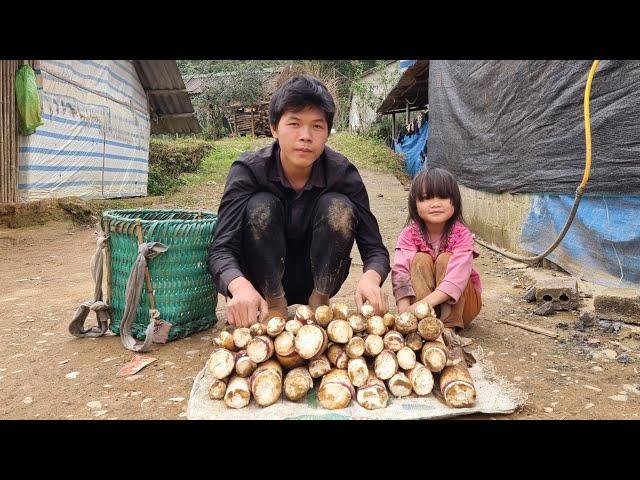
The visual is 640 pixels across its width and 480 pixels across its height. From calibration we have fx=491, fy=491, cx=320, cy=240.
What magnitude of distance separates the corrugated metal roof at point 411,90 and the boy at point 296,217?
709cm

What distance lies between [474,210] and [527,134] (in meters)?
1.65

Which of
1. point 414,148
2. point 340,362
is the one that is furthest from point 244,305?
point 414,148

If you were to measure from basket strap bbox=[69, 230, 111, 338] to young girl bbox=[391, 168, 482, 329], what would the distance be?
4.89 ft

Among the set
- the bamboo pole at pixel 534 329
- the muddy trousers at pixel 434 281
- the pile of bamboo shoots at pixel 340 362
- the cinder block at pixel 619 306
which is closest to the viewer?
the pile of bamboo shoots at pixel 340 362

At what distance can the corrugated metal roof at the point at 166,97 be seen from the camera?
1009 centimetres

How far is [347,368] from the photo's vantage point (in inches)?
73.7

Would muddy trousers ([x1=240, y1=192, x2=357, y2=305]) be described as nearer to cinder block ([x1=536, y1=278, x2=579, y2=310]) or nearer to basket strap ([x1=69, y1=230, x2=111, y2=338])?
basket strap ([x1=69, y1=230, x2=111, y2=338])

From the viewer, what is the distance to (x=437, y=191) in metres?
2.50

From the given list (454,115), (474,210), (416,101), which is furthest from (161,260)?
(416,101)

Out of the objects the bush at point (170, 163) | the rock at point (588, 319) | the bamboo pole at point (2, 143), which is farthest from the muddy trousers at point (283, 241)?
the bush at point (170, 163)

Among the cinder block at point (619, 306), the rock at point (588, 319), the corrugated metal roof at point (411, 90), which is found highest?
the corrugated metal roof at point (411, 90)

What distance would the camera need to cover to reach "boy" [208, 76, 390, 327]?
83.4 inches

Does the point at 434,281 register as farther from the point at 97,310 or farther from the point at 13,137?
the point at 13,137

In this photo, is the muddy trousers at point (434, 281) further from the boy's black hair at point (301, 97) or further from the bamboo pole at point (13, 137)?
the bamboo pole at point (13, 137)
